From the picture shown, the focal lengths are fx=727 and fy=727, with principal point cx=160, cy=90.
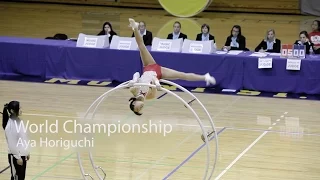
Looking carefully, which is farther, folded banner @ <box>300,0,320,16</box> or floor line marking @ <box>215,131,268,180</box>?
folded banner @ <box>300,0,320,16</box>

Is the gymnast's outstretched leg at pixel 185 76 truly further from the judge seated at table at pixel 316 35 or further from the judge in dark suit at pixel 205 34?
the judge seated at table at pixel 316 35

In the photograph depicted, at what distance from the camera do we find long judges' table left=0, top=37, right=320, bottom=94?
57.9ft

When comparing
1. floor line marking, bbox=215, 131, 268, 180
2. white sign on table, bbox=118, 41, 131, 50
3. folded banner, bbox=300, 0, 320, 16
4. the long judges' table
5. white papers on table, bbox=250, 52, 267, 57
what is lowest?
floor line marking, bbox=215, 131, 268, 180

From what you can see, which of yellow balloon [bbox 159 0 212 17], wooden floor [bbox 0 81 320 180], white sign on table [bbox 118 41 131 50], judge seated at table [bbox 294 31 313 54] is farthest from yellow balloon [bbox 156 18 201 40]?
wooden floor [bbox 0 81 320 180]

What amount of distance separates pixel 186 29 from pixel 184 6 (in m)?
3.01

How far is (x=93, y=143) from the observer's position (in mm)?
14102

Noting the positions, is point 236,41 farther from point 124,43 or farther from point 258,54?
point 124,43

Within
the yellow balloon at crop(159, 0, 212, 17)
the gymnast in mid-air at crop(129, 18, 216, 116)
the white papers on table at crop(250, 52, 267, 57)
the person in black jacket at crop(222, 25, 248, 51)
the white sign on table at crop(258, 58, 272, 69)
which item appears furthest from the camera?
the yellow balloon at crop(159, 0, 212, 17)

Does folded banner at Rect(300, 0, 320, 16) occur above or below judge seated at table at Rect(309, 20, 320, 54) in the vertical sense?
above

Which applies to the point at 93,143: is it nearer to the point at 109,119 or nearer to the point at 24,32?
the point at 109,119

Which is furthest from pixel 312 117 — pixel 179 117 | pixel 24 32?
pixel 24 32

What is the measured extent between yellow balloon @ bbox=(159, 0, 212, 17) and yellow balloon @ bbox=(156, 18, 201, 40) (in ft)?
1.69

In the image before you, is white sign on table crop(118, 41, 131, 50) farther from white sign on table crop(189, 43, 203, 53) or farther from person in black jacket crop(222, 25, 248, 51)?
person in black jacket crop(222, 25, 248, 51)

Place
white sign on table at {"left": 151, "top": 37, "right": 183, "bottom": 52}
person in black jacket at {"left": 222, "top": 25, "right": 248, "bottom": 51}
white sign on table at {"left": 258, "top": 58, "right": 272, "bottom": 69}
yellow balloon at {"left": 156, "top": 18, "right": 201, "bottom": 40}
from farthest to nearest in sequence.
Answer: yellow balloon at {"left": 156, "top": 18, "right": 201, "bottom": 40} → person in black jacket at {"left": 222, "top": 25, "right": 248, "bottom": 51} → white sign on table at {"left": 151, "top": 37, "right": 183, "bottom": 52} → white sign on table at {"left": 258, "top": 58, "right": 272, "bottom": 69}
